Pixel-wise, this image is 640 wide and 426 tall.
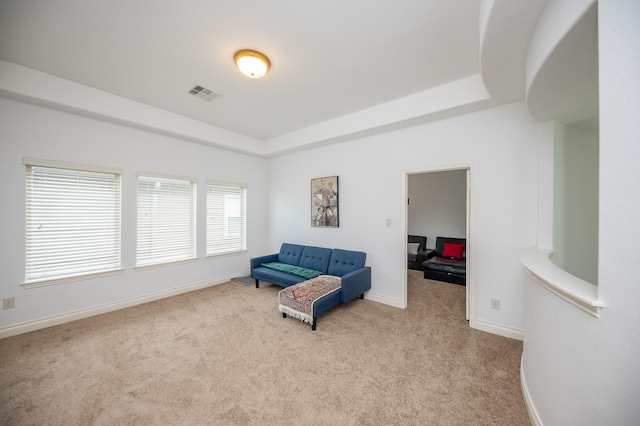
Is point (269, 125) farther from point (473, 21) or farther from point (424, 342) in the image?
point (424, 342)

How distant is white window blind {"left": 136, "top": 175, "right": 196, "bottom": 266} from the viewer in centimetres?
370

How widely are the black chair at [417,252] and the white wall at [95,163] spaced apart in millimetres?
4029

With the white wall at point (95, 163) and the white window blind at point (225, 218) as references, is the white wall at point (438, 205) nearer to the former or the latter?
the white window blind at point (225, 218)

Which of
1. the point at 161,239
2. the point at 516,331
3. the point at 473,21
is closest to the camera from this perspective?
the point at 473,21

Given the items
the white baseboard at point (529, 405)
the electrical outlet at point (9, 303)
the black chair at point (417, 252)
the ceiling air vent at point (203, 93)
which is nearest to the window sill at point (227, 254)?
the electrical outlet at point (9, 303)

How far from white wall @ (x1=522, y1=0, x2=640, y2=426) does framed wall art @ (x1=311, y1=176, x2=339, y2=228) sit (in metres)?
3.36

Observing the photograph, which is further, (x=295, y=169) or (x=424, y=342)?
(x=295, y=169)

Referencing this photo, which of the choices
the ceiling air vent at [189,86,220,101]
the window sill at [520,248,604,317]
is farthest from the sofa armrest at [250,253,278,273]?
the window sill at [520,248,604,317]

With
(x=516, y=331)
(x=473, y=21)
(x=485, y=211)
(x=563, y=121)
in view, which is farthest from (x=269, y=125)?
(x=516, y=331)

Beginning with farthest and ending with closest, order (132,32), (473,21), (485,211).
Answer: (485,211) < (132,32) < (473,21)

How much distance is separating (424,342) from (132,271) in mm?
4151

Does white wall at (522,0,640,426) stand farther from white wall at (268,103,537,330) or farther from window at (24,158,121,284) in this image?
window at (24,158,121,284)

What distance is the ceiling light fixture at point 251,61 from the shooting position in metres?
2.28

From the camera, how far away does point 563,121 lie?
7.93 ft
